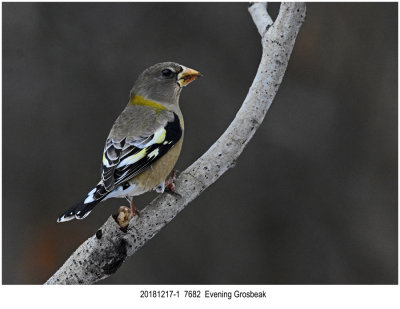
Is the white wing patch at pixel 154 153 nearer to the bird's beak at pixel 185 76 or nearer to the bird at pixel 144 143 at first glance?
the bird at pixel 144 143

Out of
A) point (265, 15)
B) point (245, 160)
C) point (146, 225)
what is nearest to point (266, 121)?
point (245, 160)

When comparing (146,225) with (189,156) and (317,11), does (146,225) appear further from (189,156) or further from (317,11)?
(317,11)

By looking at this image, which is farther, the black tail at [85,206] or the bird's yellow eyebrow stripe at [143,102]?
the bird's yellow eyebrow stripe at [143,102]

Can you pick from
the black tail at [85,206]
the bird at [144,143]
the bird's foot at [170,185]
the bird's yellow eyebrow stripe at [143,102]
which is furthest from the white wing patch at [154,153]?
the bird's yellow eyebrow stripe at [143,102]

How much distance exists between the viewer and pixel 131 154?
339cm

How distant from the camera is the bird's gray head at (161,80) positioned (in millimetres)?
3852

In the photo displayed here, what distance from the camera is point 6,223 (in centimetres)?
591

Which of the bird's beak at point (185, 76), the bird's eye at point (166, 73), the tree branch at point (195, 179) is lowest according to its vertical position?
the tree branch at point (195, 179)

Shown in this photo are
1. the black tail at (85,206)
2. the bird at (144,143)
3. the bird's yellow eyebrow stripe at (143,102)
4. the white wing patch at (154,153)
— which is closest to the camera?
the black tail at (85,206)

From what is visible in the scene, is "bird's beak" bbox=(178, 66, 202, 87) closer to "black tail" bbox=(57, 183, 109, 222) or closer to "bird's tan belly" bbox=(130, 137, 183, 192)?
"bird's tan belly" bbox=(130, 137, 183, 192)

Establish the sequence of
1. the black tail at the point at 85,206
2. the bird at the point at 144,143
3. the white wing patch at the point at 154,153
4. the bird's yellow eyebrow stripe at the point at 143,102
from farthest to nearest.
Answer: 1. the bird's yellow eyebrow stripe at the point at 143,102
2. the white wing patch at the point at 154,153
3. the bird at the point at 144,143
4. the black tail at the point at 85,206

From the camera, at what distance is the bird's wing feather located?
3295 millimetres

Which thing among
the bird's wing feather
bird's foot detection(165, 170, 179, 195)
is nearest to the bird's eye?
the bird's wing feather

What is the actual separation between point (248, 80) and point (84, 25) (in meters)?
1.61
